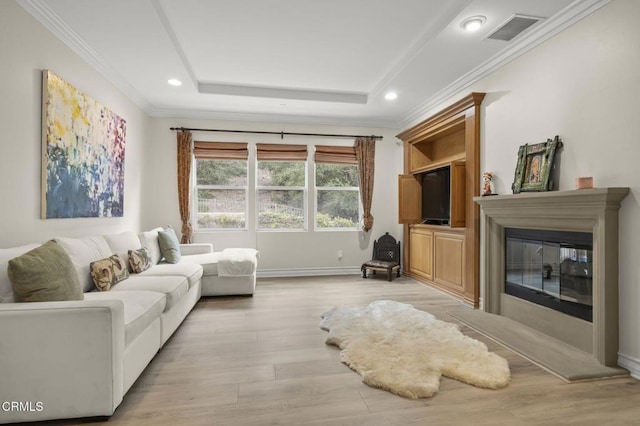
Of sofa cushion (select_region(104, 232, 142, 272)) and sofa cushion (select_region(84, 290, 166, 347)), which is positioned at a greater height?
sofa cushion (select_region(104, 232, 142, 272))

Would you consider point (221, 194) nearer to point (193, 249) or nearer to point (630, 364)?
point (193, 249)

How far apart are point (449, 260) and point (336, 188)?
2307 millimetres

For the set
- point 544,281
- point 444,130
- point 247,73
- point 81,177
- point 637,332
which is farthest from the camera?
point 444,130

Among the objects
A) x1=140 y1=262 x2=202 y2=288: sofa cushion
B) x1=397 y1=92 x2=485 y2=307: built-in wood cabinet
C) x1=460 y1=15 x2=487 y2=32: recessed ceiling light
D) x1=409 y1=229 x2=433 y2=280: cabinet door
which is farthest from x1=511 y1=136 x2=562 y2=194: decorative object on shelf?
x1=140 y1=262 x2=202 y2=288: sofa cushion

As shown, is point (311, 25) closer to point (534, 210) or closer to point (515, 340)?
point (534, 210)

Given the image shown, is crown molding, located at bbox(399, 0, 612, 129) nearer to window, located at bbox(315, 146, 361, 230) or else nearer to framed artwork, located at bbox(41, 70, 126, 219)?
window, located at bbox(315, 146, 361, 230)

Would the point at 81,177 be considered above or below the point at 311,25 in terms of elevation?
below

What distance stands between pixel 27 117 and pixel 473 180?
171 inches

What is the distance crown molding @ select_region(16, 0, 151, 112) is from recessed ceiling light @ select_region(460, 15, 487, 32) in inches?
136

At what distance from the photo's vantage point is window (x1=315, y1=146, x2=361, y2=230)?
5699 mm

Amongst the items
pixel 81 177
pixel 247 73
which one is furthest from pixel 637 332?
pixel 81 177

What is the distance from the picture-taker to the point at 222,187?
214 inches

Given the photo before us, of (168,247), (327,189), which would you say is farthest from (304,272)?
(168,247)

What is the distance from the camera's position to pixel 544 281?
2986 mm
